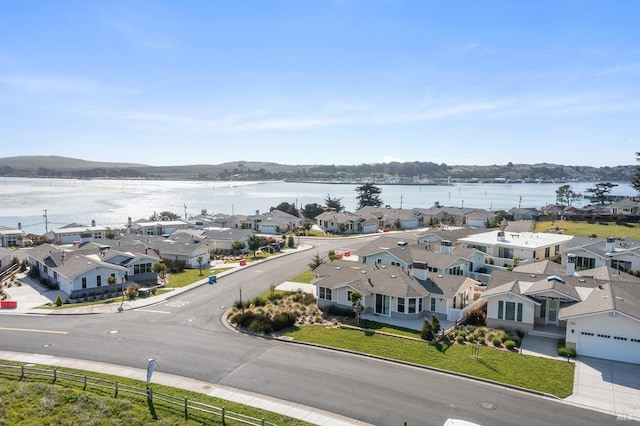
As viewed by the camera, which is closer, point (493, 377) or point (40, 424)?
point (40, 424)

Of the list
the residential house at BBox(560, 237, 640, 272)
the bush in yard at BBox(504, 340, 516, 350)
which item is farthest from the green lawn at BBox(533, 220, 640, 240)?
the bush in yard at BBox(504, 340, 516, 350)

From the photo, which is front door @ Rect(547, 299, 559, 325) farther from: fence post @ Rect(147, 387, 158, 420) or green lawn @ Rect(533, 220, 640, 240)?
green lawn @ Rect(533, 220, 640, 240)

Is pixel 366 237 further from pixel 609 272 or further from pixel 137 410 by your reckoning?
pixel 137 410

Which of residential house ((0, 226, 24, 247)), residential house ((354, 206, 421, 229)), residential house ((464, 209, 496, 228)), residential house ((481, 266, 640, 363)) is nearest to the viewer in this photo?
residential house ((481, 266, 640, 363))

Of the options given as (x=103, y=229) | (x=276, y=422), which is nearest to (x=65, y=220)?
(x=103, y=229)

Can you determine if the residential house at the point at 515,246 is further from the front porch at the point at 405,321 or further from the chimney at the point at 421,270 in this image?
the front porch at the point at 405,321

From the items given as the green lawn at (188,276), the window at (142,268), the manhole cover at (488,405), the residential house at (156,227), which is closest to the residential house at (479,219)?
the green lawn at (188,276)
